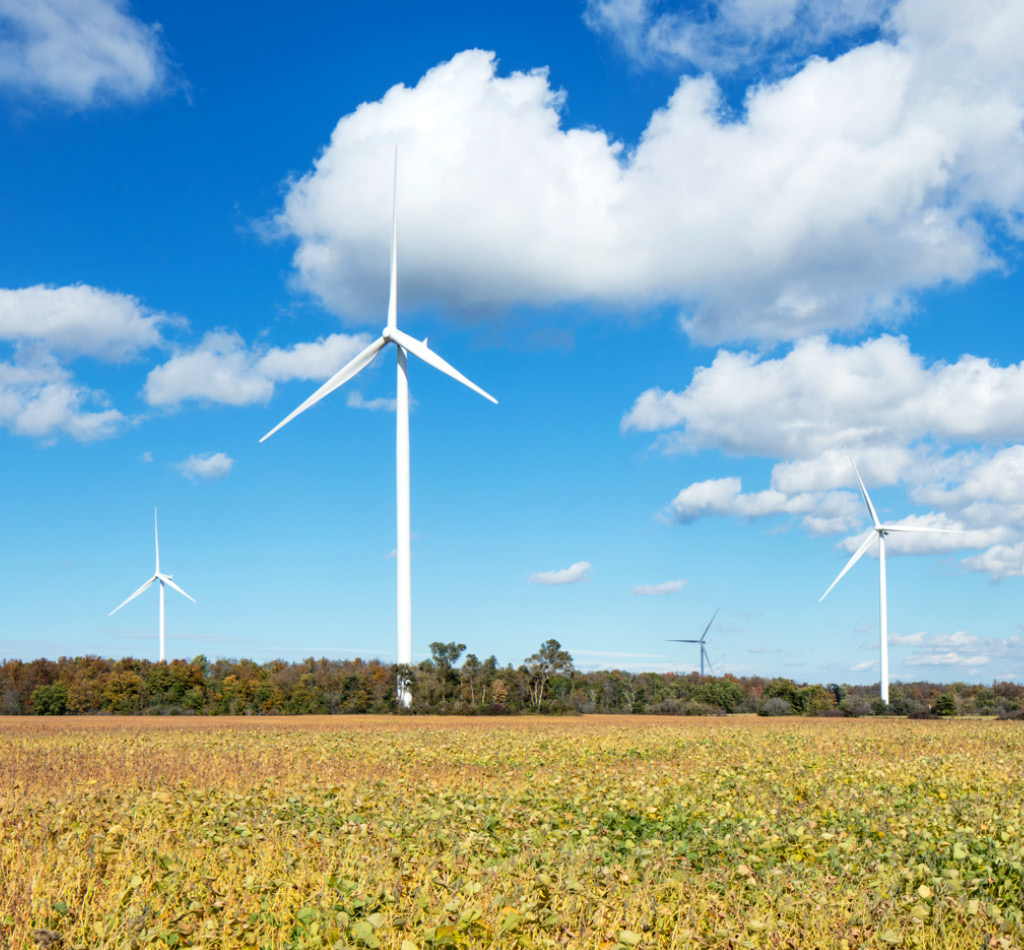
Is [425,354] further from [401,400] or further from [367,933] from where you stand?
[367,933]

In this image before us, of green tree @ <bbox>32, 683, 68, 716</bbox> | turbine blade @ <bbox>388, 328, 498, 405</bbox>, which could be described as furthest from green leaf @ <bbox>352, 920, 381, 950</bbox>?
green tree @ <bbox>32, 683, 68, 716</bbox>

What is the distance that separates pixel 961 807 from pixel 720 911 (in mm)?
10332

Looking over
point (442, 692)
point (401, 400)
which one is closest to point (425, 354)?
point (401, 400)

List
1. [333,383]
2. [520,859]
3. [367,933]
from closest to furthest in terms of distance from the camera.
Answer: [367,933] < [520,859] < [333,383]

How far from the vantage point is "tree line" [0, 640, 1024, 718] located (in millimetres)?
86312

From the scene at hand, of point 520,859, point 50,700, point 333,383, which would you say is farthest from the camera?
point 50,700

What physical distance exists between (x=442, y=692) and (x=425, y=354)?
108 ft

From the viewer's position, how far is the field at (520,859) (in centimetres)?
968

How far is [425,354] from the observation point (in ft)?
239

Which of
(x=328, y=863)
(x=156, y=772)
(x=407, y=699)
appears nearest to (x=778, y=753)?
(x=156, y=772)

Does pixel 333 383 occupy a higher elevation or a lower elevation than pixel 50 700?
higher

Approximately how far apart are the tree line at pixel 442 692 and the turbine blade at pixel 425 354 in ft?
96.9

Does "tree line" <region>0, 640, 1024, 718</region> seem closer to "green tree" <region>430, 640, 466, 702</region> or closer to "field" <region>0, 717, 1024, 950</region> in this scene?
"green tree" <region>430, 640, 466, 702</region>

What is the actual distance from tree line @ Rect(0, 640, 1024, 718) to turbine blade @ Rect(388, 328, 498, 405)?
96.9ft
